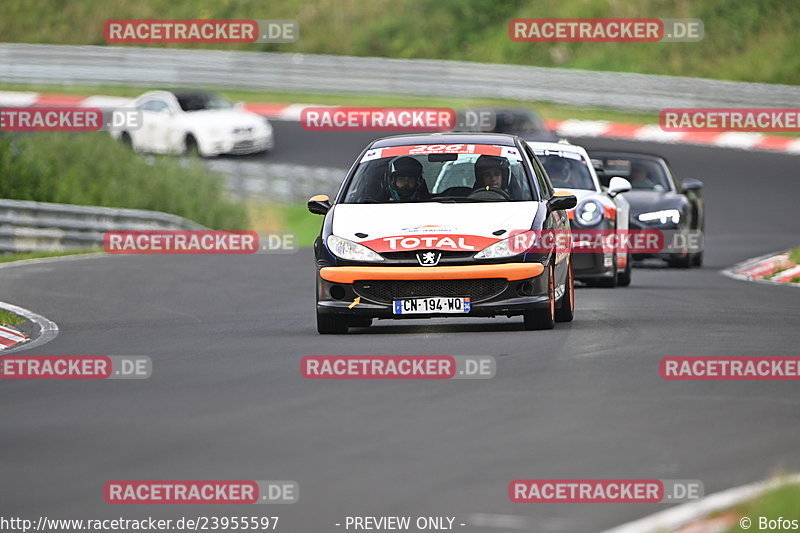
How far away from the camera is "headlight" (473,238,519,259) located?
37.7ft

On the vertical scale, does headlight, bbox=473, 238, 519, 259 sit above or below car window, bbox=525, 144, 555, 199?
below

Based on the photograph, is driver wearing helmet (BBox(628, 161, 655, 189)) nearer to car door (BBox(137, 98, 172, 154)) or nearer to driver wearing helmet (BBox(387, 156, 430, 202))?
driver wearing helmet (BBox(387, 156, 430, 202))

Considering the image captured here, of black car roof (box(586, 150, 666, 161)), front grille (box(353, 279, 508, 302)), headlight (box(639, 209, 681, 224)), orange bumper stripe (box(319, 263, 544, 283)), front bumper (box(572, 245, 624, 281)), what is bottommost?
front bumper (box(572, 245, 624, 281))

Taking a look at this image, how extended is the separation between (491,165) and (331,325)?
1.75 metres

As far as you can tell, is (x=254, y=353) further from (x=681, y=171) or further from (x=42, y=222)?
(x=681, y=171)

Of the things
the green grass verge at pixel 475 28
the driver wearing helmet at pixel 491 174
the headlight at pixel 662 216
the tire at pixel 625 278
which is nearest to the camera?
the driver wearing helmet at pixel 491 174

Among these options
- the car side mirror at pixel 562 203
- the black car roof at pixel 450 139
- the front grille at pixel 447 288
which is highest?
the black car roof at pixel 450 139

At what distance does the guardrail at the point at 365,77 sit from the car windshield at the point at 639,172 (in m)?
13.3

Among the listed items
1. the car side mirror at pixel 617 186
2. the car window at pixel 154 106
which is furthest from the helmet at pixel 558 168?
the car window at pixel 154 106

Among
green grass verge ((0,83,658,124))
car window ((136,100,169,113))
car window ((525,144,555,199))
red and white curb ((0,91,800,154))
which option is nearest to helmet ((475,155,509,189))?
car window ((525,144,555,199))

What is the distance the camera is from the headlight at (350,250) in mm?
11570

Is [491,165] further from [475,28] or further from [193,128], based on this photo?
[475,28]

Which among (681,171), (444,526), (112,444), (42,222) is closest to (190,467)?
(112,444)

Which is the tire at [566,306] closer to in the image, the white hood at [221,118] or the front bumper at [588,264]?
the front bumper at [588,264]
